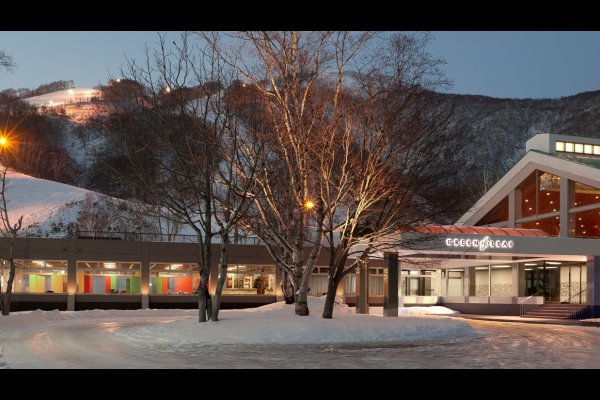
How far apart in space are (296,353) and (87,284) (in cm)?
3153

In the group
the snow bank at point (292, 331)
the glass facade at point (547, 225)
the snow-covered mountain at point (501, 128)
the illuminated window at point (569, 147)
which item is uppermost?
the snow-covered mountain at point (501, 128)

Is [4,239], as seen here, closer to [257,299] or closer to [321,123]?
[257,299]

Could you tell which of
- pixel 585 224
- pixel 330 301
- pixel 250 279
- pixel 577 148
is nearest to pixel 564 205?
pixel 585 224

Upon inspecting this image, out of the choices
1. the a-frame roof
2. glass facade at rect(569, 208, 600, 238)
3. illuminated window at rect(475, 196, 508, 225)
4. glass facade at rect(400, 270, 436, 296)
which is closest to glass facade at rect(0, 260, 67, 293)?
glass facade at rect(400, 270, 436, 296)

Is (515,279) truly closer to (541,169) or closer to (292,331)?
(541,169)

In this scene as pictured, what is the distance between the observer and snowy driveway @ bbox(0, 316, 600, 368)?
15.2 metres

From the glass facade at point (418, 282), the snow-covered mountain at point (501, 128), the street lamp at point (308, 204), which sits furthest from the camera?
the snow-covered mountain at point (501, 128)

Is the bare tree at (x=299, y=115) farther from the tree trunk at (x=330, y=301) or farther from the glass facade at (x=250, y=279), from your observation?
the glass facade at (x=250, y=279)

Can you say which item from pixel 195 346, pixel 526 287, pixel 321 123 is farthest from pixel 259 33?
pixel 526 287

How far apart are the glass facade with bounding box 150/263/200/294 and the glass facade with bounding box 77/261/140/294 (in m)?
1.17

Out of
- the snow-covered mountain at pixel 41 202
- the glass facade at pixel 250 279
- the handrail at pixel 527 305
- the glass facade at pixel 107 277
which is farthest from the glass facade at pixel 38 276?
the snow-covered mountain at pixel 41 202

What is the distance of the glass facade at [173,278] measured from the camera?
1860 inches

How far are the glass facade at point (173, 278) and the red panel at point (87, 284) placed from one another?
162 inches

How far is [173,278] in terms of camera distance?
47594 mm
